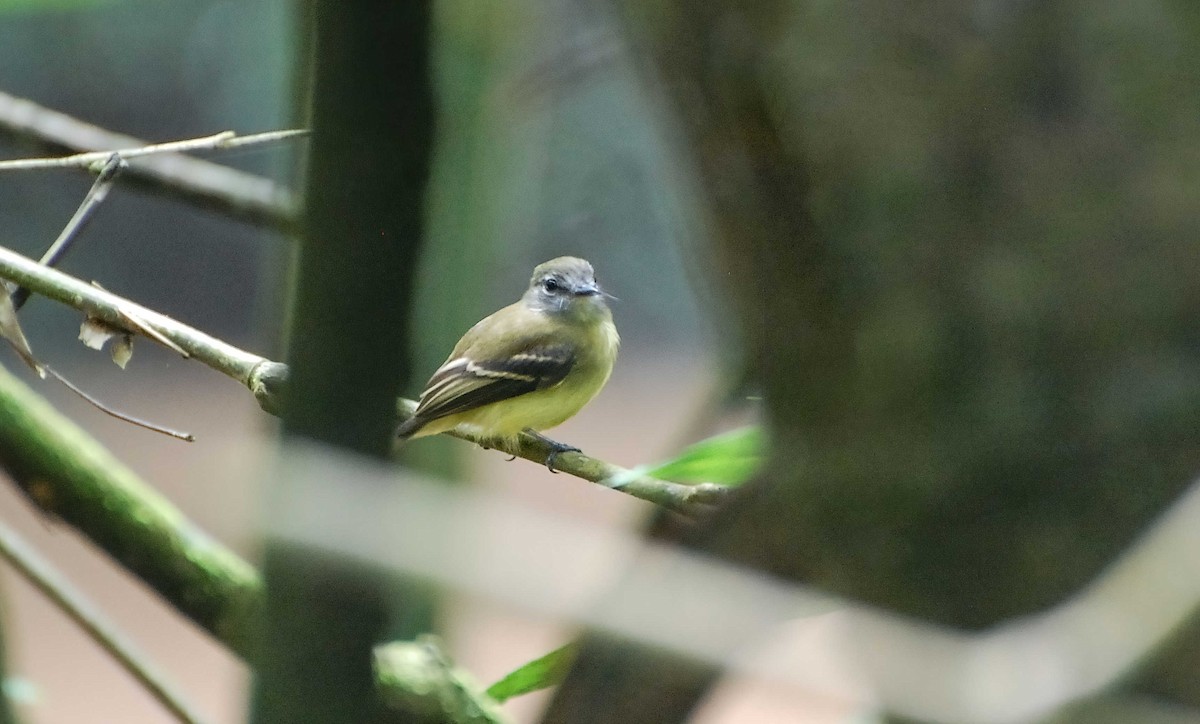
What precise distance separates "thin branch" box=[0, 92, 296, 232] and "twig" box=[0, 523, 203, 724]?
0.93 feet

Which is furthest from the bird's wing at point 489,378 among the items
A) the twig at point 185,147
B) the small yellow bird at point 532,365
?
the twig at point 185,147

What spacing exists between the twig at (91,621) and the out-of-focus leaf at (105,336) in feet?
0.83

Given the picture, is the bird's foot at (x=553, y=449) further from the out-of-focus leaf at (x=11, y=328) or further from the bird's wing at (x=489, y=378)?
the out-of-focus leaf at (x=11, y=328)

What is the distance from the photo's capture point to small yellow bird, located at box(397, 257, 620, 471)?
50cm

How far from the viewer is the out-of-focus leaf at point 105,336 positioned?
0.44m

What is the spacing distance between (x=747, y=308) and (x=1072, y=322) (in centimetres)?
18

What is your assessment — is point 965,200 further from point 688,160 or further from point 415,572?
point 415,572

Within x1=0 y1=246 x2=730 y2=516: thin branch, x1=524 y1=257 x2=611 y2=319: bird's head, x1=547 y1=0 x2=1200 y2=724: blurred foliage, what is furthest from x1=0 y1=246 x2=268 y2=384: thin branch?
x1=547 y1=0 x2=1200 y2=724: blurred foliage

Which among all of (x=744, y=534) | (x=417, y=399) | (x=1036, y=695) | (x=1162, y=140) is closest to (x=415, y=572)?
(x=417, y=399)

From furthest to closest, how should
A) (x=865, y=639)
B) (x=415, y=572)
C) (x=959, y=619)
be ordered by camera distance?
(x=959, y=619) → (x=865, y=639) → (x=415, y=572)

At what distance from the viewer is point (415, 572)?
0.33 m

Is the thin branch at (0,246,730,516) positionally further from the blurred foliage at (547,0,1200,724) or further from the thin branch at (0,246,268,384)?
the blurred foliage at (547,0,1200,724)

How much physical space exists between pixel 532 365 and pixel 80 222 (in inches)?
14.5

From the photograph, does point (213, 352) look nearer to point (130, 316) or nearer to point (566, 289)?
point (130, 316)
